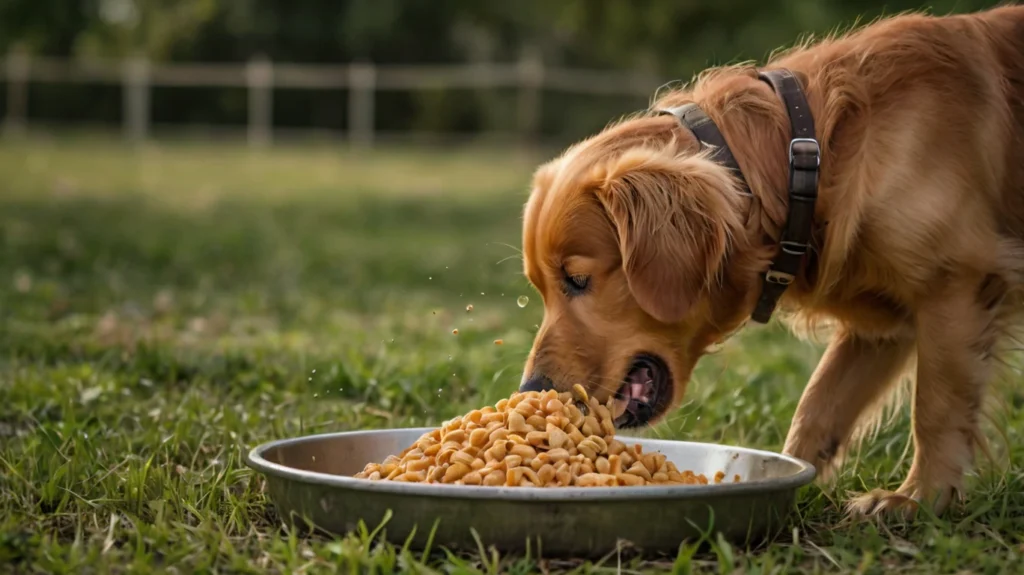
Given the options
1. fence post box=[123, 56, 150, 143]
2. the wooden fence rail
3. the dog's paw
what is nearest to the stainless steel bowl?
the dog's paw

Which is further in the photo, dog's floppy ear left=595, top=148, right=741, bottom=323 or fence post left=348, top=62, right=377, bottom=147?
fence post left=348, top=62, right=377, bottom=147

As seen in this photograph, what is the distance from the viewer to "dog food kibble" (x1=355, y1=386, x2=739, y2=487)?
9.80 feet

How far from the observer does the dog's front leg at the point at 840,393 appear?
3961 millimetres

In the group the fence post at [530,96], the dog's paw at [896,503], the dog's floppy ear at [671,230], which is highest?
the dog's floppy ear at [671,230]

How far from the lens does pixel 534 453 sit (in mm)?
3045

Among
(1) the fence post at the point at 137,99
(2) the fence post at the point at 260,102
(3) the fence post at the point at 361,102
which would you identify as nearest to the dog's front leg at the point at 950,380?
→ (3) the fence post at the point at 361,102

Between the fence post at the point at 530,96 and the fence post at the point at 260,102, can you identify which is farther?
the fence post at the point at 260,102

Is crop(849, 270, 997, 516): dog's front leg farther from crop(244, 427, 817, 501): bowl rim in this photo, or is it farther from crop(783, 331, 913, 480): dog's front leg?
crop(244, 427, 817, 501): bowl rim

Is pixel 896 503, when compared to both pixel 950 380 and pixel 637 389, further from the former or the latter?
pixel 637 389

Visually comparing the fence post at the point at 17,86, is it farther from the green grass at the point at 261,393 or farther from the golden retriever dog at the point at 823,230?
the golden retriever dog at the point at 823,230

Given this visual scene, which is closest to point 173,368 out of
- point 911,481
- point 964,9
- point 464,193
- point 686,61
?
point 911,481

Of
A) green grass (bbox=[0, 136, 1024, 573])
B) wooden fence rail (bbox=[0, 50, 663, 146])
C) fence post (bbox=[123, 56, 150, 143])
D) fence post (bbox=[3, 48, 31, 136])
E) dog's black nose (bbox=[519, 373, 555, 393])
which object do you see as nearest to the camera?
green grass (bbox=[0, 136, 1024, 573])

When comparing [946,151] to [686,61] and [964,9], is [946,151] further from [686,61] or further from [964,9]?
[686,61]

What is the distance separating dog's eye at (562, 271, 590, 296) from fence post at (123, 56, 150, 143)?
91.7ft
